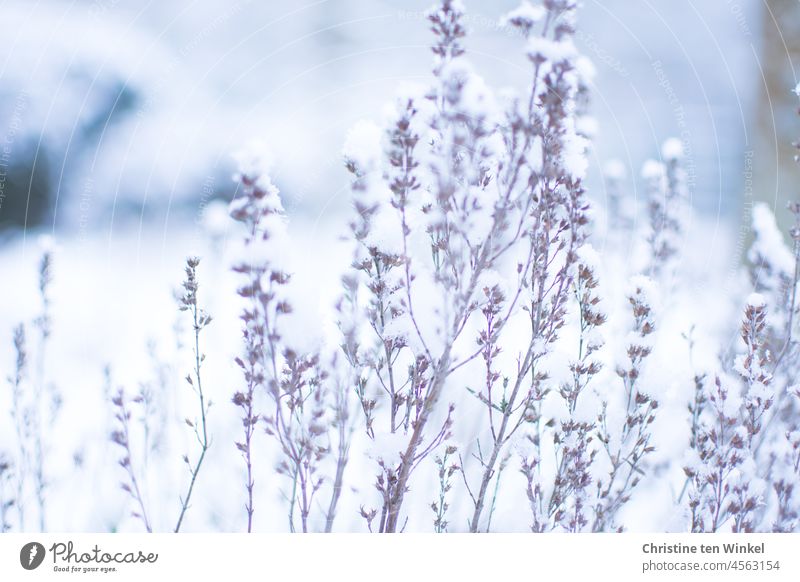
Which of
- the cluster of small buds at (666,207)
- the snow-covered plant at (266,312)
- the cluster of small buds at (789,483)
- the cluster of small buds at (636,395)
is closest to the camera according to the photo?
the snow-covered plant at (266,312)

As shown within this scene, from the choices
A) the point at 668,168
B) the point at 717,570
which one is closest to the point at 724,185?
the point at 668,168

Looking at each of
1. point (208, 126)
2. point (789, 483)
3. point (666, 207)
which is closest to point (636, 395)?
point (789, 483)

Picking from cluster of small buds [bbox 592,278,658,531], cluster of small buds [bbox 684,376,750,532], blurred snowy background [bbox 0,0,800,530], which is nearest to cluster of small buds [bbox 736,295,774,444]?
cluster of small buds [bbox 684,376,750,532]

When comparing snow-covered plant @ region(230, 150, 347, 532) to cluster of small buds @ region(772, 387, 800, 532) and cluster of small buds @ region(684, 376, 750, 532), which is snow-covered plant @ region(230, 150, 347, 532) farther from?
cluster of small buds @ region(772, 387, 800, 532)

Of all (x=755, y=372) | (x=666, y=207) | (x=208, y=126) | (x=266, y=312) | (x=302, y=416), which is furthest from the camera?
(x=208, y=126)

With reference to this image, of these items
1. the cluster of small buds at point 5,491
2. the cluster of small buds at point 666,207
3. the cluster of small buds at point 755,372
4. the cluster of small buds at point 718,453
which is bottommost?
the cluster of small buds at point 5,491

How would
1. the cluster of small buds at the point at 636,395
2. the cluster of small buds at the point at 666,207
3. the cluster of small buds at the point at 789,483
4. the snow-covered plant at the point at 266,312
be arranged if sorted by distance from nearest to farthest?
1. the snow-covered plant at the point at 266,312
2. the cluster of small buds at the point at 636,395
3. the cluster of small buds at the point at 789,483
4. the cluster of small buds at the point at 666,207

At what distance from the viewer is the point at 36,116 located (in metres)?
1.55

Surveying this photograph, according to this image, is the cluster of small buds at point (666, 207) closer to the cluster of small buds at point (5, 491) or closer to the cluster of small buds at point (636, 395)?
the cluster of small buds at point (636, 395)

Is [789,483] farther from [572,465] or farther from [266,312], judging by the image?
[266,312]

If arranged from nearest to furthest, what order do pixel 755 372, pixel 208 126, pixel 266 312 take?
pixel 266 312, pixel 755 372, pixel 208 126

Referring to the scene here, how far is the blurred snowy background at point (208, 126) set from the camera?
149 centimetres

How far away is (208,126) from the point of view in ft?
5.33

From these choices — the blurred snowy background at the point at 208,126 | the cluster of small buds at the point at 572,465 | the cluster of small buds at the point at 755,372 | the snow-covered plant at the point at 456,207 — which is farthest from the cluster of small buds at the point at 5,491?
the cluster of small buds at the point at 755,372
